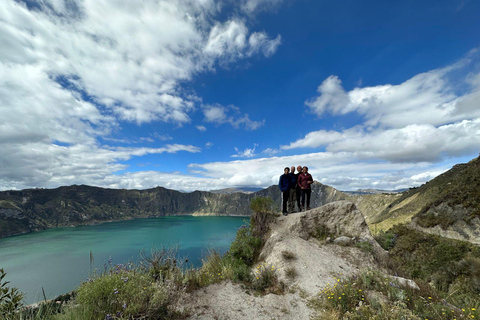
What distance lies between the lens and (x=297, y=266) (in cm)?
780

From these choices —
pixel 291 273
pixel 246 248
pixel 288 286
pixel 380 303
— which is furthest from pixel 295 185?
pixel 380 303

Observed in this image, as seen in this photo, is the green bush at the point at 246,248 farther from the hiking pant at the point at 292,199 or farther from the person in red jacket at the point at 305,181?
the person in red jacket at the point at 305,181

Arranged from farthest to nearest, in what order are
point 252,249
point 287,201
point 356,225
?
point 287,201
point 356,225
point 252,249

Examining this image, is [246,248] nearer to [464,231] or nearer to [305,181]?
[305,181]

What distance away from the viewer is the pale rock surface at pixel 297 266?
5645mm

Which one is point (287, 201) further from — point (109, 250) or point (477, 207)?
point (109, 250)

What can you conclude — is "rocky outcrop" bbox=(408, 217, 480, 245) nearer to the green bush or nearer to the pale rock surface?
the pale rock surface

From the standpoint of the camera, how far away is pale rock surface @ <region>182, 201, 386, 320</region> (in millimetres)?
5645

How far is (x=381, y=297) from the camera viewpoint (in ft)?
17.6

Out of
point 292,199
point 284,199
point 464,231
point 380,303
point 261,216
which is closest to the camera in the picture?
point 380,303

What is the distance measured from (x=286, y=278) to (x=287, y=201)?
6.89 metres

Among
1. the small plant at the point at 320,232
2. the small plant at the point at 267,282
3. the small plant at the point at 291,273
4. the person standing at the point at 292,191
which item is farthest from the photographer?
the person standing at the point at 292,191

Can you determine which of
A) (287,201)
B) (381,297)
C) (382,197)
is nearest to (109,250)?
(287,201)

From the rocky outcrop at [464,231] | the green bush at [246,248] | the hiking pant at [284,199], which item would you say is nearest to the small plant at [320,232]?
the hiking pant at [284,199]
